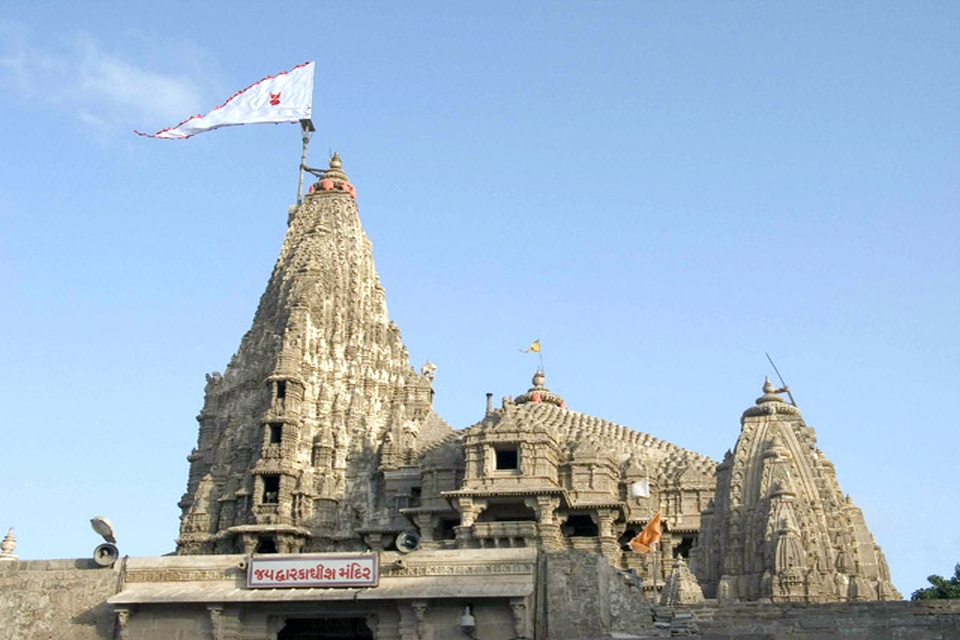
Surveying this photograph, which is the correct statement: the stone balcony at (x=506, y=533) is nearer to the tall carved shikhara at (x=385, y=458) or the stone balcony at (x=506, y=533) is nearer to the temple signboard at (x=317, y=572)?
the tall carved shikhara at (x=385, y=458)

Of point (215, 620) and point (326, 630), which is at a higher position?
point (215, 620)

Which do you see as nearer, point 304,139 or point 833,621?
point 833,621

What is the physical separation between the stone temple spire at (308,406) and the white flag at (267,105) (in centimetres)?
580

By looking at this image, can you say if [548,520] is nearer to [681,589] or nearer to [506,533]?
[506,533]

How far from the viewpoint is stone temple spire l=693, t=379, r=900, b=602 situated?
33031 mm

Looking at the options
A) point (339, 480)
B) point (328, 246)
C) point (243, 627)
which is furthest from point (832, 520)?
point (328, 246)

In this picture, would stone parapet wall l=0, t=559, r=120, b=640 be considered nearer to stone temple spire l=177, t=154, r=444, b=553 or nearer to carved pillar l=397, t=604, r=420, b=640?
carved pillar l=397, t=604, r=420, b=640

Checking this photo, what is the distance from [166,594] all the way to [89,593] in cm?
235

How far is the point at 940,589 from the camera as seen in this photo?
57.7m

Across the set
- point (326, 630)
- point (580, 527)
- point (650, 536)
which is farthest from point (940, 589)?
point (326, 630)

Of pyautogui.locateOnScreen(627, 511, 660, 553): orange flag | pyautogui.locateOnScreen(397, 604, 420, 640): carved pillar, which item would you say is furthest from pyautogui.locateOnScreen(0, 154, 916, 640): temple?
pyautogui.locateOnScreen(627, 511, 660, 553): orange flag

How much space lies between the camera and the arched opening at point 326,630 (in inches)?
1107

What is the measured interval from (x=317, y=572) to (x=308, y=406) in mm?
29615

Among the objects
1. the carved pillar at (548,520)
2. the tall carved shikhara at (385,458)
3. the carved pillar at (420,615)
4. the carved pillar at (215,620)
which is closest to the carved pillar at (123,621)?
the carved pillar at (215,620)
